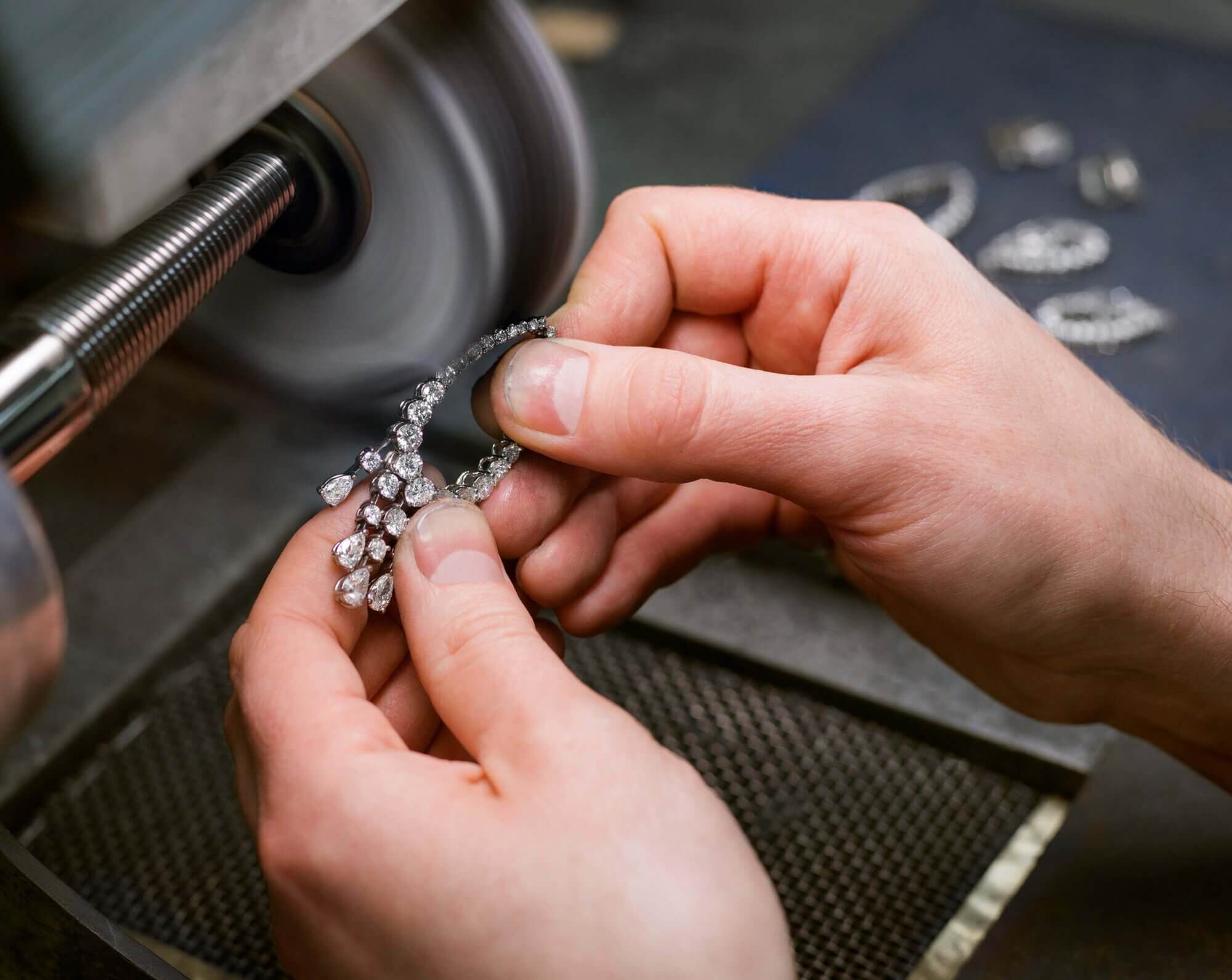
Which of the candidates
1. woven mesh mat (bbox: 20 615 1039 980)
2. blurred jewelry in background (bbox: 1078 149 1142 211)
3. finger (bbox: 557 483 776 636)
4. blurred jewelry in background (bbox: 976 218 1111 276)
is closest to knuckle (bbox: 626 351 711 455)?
finger (bbox: 557 483 776 636)

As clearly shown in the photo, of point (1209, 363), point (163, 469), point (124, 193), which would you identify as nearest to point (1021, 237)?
point (1209, 363)

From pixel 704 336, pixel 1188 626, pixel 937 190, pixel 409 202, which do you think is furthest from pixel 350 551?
pixel 937 190

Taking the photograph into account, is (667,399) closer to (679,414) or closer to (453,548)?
(679,414)

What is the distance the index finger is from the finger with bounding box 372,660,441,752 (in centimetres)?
5

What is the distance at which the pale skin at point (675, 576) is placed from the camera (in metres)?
0.49

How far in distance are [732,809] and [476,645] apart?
1.11ft

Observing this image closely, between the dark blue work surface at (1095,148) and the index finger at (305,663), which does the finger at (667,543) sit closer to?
the index finger at (305,663)

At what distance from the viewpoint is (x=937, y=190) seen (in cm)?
146

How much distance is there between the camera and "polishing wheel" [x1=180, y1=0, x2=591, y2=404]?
0.70 m

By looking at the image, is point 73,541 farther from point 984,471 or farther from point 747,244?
point 984,471

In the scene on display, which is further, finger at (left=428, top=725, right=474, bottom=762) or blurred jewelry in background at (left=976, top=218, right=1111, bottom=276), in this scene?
blurred jewelry in background at (left=976, top=218, right=1111, bottom=276)

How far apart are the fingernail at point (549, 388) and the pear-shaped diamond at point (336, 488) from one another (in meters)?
0.11

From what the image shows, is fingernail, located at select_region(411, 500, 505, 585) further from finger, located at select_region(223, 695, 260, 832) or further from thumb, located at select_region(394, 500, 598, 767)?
finger, located at select_region(223, 695, 260, 832)

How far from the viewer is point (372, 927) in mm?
510
